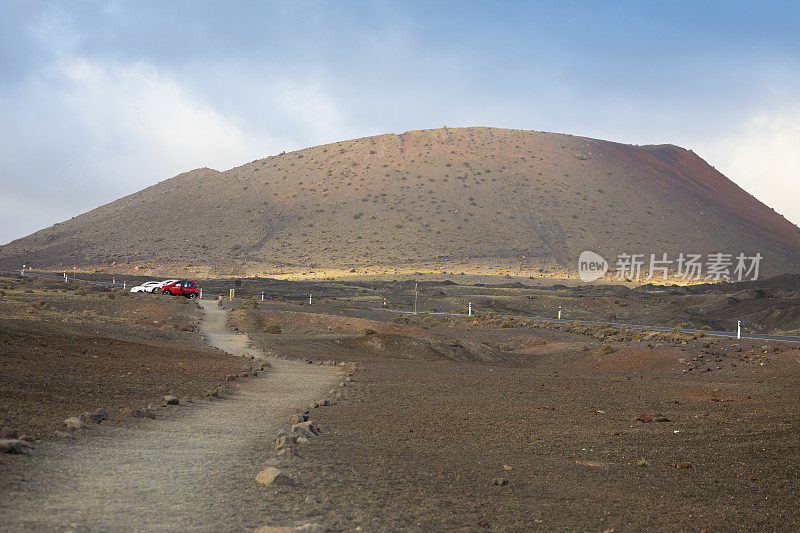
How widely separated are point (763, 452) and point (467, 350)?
64.1 ft

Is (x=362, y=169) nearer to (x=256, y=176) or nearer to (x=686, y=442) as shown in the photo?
(x=256, y=176)

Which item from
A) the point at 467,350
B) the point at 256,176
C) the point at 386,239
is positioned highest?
the point at 256,176

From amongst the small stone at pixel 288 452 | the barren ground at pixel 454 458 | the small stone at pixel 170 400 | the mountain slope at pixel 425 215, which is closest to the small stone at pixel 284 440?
the small stone at pixel 288 452

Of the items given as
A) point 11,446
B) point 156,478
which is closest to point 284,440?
point 156,478

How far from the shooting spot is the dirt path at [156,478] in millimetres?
5425

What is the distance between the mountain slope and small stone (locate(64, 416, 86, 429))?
75299 millimetres

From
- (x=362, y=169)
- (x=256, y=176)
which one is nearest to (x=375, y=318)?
(x=362, y=169)

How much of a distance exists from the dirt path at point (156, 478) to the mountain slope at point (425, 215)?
245ft

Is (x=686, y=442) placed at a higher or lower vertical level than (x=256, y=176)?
lower

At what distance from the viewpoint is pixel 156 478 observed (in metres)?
6.86

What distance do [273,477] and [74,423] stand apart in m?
3.50

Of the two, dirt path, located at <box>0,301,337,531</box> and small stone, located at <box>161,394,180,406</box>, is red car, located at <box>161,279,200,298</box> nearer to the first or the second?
small stone, located at <box>161,394,180,406</box>

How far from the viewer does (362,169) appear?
363ft

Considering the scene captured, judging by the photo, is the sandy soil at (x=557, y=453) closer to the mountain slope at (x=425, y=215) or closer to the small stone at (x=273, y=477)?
the small stone at (x=273, y=477)
